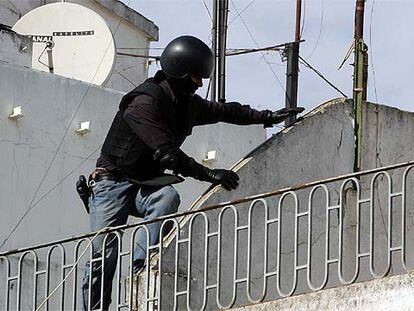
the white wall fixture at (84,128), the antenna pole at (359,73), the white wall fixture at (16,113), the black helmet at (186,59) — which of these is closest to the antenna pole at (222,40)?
the white wall fixture at (84,128)

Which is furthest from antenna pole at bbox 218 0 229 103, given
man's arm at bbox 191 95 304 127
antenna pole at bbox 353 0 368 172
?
man's arm at bbox 191 95 304 127

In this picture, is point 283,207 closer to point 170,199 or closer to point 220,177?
point 220,177

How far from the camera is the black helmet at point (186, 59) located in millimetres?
17078

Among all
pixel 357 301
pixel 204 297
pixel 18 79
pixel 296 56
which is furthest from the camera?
pixel 296 56

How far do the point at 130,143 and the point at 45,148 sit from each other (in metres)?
5.15

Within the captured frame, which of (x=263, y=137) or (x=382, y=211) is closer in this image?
(x=382, y=211)

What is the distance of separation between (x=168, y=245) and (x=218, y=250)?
455 mm

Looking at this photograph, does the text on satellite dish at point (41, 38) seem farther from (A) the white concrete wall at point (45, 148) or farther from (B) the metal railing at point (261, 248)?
(B) the metal railing at point (261, 248)

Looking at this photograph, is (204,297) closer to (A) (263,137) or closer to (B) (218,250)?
(B) (218,250)

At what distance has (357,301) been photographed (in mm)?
15062

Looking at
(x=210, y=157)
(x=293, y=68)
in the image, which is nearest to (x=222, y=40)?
(x=293, y=68)

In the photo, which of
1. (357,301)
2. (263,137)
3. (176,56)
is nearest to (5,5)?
(263,137)

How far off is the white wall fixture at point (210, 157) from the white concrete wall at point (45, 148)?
53.1 inches

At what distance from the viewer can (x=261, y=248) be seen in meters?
17.1
